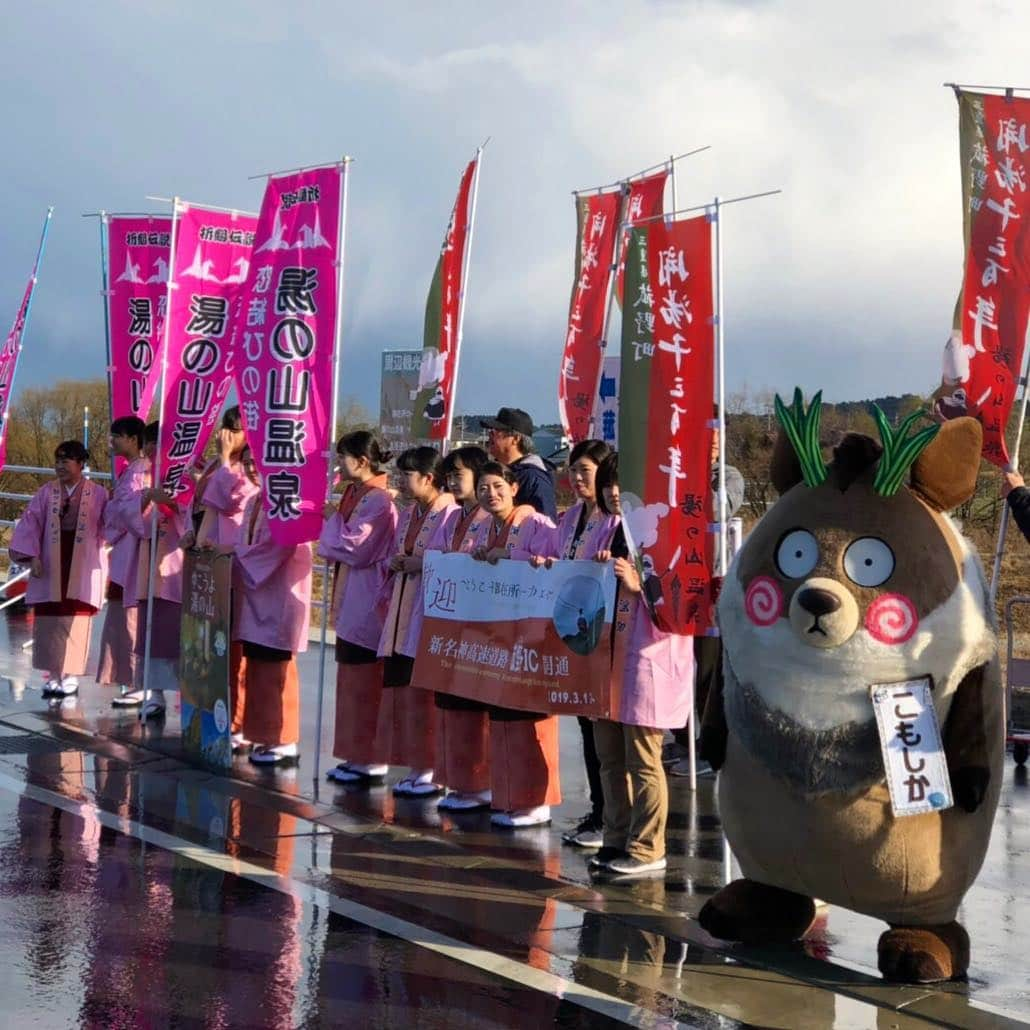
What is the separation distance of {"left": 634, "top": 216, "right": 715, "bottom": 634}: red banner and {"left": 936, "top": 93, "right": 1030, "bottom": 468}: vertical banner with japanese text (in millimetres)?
1834

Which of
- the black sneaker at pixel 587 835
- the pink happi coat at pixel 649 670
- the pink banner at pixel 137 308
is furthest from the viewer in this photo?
the pink banner at pixel 137 308

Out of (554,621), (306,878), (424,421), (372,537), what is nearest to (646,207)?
(424,421)

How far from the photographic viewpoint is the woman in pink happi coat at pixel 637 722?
20.9 feet

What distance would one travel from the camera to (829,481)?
5004 millimetres

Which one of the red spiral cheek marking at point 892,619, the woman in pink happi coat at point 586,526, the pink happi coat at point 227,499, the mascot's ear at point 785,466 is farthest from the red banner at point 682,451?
the pink happi coat at point 227,499

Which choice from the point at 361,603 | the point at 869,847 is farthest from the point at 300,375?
the point at 869,847

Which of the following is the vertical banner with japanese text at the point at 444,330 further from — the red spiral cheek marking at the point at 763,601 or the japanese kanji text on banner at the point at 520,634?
the red spiral cheek marking at the point at 763,601

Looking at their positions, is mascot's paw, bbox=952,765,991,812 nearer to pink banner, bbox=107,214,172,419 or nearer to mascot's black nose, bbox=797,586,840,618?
mascot's black nose, bbox=797,586,840,618

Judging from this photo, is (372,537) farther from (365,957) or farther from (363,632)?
(365,957)

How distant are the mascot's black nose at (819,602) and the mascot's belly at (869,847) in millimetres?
613

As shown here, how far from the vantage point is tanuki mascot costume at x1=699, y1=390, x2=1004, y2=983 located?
4.74m

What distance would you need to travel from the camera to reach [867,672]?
Result: 472 centimetres

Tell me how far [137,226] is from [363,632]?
389 centimetres

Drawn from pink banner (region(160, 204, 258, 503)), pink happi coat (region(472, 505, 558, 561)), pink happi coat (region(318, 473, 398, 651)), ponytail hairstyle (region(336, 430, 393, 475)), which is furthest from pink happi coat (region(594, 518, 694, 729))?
pink banner (region(160, 204, 258, 503))
